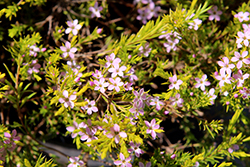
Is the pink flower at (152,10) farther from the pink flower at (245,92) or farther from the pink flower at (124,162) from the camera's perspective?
the pink flower at (124,162)

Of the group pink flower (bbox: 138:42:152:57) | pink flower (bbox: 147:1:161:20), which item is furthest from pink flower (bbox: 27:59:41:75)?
pink flower (bbox: 147:1:161:20)

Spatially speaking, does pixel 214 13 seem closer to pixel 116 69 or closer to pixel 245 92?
pixel 245 92

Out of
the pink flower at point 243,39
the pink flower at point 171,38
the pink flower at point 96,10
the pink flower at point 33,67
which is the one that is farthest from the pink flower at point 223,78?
the pink flower at point 33,67

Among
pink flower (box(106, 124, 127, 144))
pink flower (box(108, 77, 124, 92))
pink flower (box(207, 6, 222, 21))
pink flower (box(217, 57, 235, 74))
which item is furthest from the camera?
pink flower (box(207, 6, 222, 21))

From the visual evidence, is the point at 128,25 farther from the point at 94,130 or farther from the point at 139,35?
the point at 94,130

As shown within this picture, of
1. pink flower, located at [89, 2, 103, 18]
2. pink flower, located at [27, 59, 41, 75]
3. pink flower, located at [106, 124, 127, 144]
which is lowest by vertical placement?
pink flower, located at [106, 124, 127, 144]

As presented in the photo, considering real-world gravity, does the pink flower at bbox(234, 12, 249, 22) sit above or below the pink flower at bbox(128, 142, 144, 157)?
above

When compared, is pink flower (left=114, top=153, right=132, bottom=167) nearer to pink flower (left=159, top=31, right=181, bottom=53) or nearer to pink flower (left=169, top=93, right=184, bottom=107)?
pink flower (left=169, top=93, right=184, bottom=107)

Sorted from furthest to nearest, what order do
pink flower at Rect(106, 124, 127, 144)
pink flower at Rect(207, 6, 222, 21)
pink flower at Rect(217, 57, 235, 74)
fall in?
pink flower at Rect(207, 6, 222, 21), pink flower at Rect(217, 57, 235, 74), pink flower at Rect(106, 124, 127, 144)

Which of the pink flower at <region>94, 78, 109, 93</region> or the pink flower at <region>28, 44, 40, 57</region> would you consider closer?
the pink flower at <region>94, 78, 109, 93</region>
